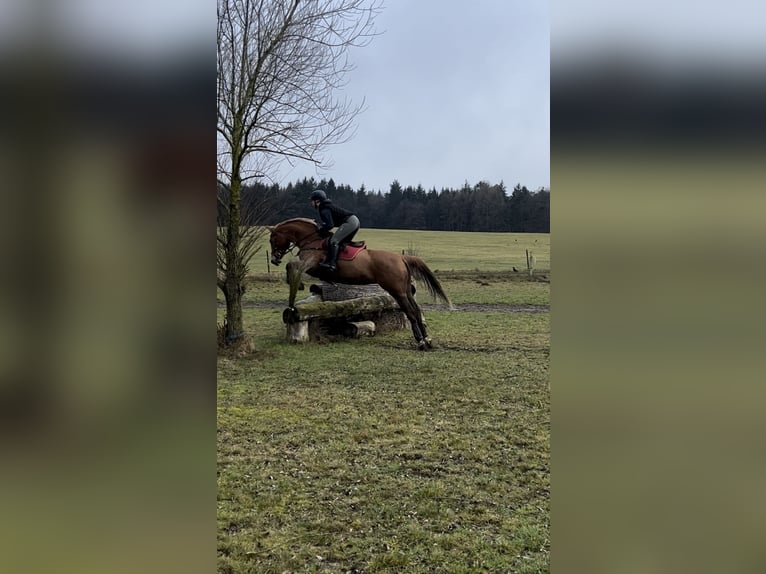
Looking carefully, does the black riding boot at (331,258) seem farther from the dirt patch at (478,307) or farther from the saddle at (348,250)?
the dirt patch at (478,307)

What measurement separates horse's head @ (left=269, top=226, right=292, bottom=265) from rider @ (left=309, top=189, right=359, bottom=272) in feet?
2.30

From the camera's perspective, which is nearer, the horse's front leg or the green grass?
the horse's front leg

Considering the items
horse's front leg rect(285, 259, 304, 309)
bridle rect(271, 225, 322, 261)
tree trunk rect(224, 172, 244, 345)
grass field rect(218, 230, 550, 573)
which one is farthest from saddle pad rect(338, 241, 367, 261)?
tree trunk rect(224, 172, 244, 345)

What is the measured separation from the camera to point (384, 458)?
3793 mm

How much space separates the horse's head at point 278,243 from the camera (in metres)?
8.22

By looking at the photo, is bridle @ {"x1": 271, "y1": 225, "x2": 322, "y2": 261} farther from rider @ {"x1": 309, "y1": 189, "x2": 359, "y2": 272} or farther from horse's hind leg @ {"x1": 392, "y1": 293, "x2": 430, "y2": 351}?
horse's hind leg @ {"x1": 392, "y1": 293, "x2": 430, "y2": 351}

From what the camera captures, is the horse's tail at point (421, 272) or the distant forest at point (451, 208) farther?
the distant forest at point (451, 208)

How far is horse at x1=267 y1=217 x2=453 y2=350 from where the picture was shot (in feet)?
26.4
